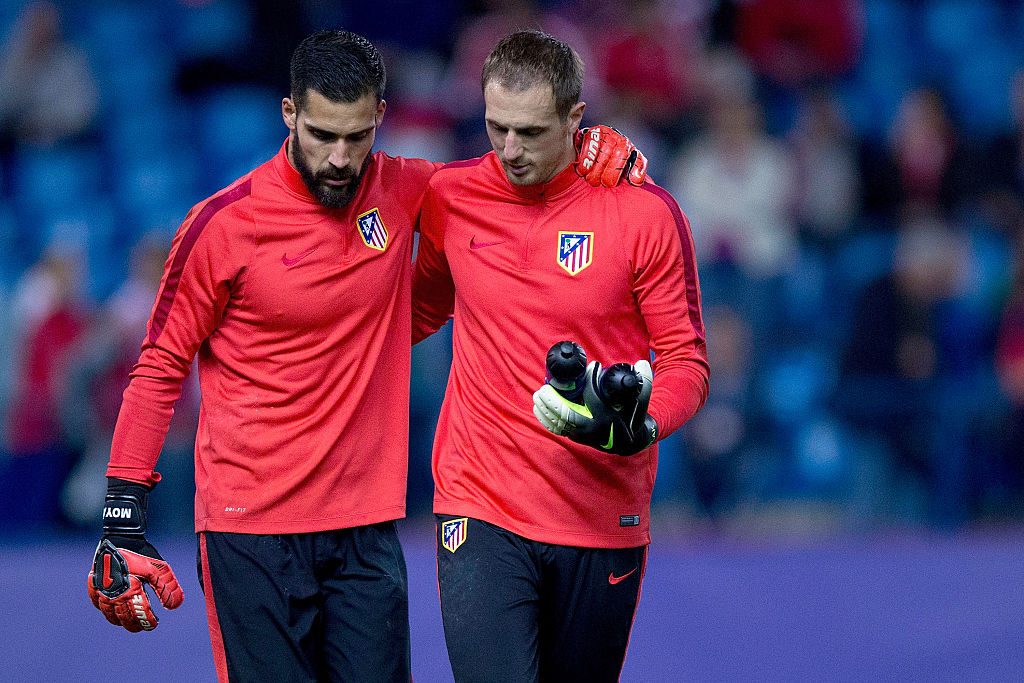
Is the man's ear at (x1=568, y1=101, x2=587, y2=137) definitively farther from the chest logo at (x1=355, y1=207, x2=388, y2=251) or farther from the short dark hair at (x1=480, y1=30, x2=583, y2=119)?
the chest logo at (x1=355, y1=207, x2=388, y2=251)

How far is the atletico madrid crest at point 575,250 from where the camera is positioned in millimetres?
4559

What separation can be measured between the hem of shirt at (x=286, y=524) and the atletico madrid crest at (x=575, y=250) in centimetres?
94

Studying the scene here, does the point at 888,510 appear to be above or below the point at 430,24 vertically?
below

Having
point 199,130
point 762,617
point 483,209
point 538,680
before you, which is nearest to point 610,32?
point 199,130

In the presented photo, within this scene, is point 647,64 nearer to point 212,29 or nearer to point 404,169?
point 212,29

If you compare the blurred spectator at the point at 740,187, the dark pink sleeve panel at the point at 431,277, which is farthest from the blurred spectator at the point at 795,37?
the dark pink sleeve panel at the point at 431,277

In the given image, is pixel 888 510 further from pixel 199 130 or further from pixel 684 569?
pixel 199 130

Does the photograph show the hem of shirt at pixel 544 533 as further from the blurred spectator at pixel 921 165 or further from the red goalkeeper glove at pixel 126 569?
the blurred spectator at pixel 921 165

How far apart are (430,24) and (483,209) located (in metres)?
6.24

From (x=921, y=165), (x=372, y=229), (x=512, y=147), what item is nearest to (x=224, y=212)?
(x=372, y=229)

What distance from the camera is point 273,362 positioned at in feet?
14.9

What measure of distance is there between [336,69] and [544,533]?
1.47 meters

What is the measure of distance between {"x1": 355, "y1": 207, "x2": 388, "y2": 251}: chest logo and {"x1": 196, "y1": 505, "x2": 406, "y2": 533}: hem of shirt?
2.65ft

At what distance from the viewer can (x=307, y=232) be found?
458 cm
